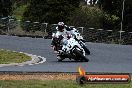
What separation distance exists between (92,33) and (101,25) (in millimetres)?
6066

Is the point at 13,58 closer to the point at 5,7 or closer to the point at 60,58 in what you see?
the point at 60,58

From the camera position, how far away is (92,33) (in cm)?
3738

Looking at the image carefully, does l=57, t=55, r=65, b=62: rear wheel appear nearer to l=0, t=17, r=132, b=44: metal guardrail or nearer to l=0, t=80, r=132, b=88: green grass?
l=0, t=80, r=132, b=88: green grass

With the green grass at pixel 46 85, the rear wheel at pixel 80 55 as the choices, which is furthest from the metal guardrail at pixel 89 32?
the green grass at pixel 46 85

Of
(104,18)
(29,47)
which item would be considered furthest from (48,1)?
(29,47)

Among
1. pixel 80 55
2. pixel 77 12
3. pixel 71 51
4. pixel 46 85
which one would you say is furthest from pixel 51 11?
pixel 46 85

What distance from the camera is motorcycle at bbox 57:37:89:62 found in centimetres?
2048

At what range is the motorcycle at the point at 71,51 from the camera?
20.5 m

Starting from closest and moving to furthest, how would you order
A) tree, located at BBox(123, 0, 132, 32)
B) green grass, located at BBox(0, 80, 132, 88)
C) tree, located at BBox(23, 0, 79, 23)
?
1. green grass, located at BBox(0, 80, 132, 88)
2. tree, located at BBox(123, 0, 132, 32)
3. tree, located at BBox(23, 0, 79, 23)

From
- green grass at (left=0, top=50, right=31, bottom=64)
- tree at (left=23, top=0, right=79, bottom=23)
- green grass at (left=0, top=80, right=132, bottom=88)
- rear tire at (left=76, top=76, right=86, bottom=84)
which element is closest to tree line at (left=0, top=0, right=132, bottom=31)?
tree at (left=23, top=0, right=79, bottom=23)

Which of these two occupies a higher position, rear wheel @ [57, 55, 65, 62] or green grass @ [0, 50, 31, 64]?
green grass @ [0, 50, 31, 64]

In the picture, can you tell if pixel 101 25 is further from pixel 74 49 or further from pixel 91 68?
pixel 91 68

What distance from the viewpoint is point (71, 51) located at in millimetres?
20594

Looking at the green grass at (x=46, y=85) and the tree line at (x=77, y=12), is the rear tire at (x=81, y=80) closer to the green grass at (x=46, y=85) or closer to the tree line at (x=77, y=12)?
the green grass at (x=46, y=85)
